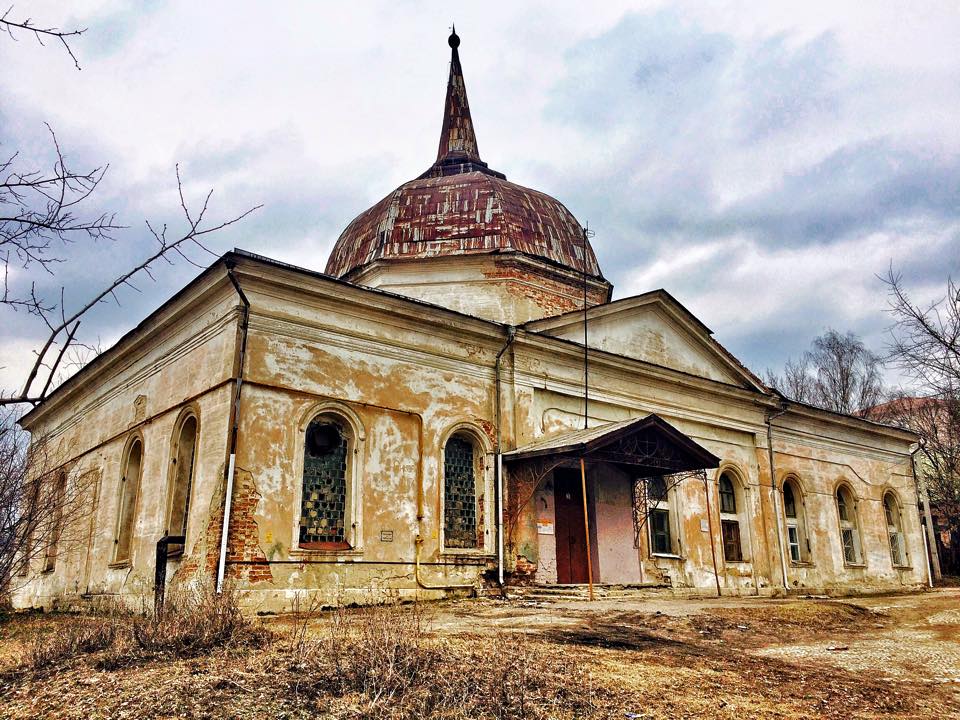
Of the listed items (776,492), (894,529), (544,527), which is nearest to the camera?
(544,527)

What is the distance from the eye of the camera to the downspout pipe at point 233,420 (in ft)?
36.7

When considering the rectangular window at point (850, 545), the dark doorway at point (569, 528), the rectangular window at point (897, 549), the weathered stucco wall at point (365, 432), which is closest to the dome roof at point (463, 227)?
the weathered stucco wall at point (365, 432)

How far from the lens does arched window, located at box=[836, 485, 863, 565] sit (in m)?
22.0

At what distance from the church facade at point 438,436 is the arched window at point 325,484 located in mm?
36

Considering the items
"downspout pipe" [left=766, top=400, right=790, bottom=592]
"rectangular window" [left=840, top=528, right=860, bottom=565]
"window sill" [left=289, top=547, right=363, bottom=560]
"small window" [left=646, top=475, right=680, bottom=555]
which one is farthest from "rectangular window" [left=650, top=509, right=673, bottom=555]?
"rectangular window" [left=840, top=528, right=860, bottom=565]

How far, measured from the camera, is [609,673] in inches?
273

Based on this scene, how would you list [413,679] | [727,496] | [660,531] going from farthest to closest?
[727,496]
[660,531]
[413,679]

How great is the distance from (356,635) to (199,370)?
6654 millimetres

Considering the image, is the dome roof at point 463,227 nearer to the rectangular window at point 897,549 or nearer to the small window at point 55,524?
the small window at point 55,524

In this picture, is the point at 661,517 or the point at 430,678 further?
the point at 661,517

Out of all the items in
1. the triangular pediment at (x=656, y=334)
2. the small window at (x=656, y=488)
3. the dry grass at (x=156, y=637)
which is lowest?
the dry grass at (x=156, y=637)

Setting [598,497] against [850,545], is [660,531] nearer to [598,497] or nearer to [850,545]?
[598,497]

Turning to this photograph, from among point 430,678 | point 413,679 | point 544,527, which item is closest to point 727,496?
point 544,527

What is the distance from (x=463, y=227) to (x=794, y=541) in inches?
463
